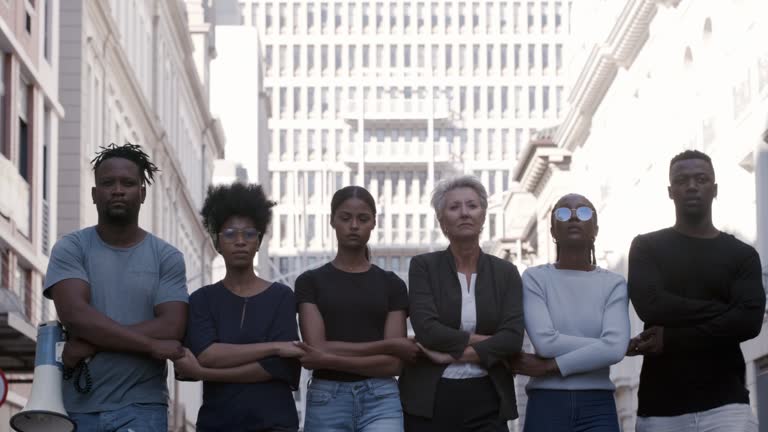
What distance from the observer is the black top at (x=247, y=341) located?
8680 mm

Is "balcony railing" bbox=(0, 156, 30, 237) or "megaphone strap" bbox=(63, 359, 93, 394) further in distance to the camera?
"balcony railing" bbox=(0, 156, 30, 237)

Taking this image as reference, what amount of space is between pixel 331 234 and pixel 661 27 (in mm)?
90867

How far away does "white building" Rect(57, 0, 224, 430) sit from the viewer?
40156 millimetres

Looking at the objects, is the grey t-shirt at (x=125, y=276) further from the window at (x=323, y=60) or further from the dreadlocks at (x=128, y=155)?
the window at (x=323, y=60)

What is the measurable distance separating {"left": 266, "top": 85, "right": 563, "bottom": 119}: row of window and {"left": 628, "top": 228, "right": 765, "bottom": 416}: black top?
5120 inches

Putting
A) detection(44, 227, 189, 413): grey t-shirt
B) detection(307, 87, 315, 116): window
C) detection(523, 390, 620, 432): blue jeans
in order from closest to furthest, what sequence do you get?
detection(44, 227, 189, 413): grey t-shirt, detection(523, 390, 620, 432): blue jeans, detection(307, 87, 315, 116): window

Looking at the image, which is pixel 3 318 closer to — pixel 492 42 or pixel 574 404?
pixel 574 404

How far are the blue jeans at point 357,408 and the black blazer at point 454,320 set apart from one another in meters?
0.13

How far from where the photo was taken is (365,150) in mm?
139500

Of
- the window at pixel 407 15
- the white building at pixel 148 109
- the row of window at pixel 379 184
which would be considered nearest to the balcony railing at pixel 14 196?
the white building at pixel 148 109

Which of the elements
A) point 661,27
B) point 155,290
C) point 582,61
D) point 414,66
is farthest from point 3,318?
point 414,66

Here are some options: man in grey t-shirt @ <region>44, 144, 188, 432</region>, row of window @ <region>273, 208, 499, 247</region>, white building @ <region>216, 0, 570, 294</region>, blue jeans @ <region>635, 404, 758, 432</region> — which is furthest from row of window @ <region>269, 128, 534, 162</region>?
man in grey t-shirt @ <region>44, 144, 188, 432</region>

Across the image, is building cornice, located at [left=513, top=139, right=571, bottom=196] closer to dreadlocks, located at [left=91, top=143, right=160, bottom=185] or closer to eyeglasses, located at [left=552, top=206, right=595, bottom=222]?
eyeglasses, located at [left=552, top=206, right=595, bottom=222]

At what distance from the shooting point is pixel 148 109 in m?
55.0
